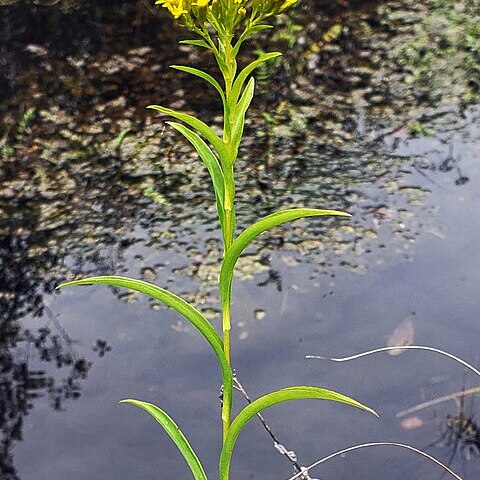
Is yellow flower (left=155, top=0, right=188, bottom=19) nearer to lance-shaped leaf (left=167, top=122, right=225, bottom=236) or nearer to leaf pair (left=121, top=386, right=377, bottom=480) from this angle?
lance-shaped leaf (left=167, top=122, right=225, bottom=236)

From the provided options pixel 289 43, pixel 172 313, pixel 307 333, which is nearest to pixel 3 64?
pixel 289 43

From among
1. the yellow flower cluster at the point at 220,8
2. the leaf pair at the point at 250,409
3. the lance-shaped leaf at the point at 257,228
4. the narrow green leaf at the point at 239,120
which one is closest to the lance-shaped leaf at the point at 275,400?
the leaf pair at the point at 250,409

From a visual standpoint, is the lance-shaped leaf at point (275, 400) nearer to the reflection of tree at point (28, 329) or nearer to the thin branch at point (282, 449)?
the thin branch at point (282, 449)

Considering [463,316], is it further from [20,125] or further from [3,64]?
[3,64]

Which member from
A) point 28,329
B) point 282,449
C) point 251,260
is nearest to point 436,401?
point 282,449

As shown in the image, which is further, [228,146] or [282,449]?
[282,449]

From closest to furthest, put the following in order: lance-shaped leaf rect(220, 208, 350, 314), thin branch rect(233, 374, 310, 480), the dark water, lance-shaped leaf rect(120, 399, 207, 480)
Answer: lance-shaped leaf rect(220, 208, 350, 314), lance-shaped leaf rect(120, 399, 207, 480), thin branch rect(233, 374, 310, 480), the dark water

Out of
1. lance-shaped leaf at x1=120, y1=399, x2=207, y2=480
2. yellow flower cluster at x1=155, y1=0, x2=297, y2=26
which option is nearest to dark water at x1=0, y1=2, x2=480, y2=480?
lance-shaped leaf at x1=120, y1=399, x2=207, y2=480

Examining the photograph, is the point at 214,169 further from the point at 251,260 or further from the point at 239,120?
the point at 251,260

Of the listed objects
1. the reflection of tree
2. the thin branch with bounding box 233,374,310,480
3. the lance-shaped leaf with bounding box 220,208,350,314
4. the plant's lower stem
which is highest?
the reflection of tree

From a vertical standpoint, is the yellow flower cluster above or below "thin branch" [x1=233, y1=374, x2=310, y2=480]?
above
